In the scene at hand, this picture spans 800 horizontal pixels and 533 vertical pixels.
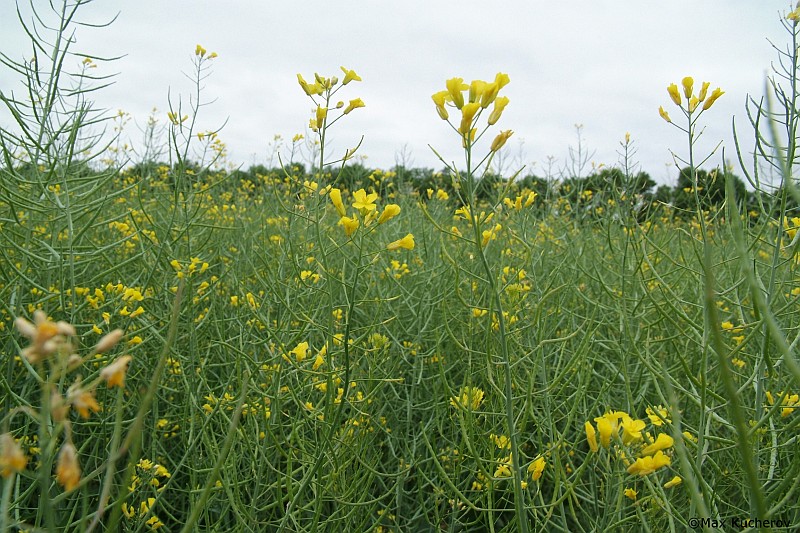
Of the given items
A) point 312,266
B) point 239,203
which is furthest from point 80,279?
point 239,203

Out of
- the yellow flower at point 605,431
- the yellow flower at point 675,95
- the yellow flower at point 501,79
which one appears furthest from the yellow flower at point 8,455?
the yellow flower at point 675,95

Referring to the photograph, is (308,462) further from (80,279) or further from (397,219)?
(397,219)

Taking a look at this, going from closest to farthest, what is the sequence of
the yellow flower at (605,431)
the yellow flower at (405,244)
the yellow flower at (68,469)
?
the yellow flower at (68,469)
the yellow flower at (605,431)
the yellow flower at (405,244)

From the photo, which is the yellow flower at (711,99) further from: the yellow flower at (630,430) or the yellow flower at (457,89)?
the yellow flower at (630,430)

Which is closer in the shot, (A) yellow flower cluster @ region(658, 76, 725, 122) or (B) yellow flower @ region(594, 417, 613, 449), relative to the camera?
(B) yellow flower @ region(594, 417, 613, 449)

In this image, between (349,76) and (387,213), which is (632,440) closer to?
(387,213)

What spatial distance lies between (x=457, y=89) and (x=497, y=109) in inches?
4.0

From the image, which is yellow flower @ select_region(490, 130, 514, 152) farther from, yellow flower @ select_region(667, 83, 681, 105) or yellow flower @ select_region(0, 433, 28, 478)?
yellow flower @ select_region(0, 433, 28, 478)

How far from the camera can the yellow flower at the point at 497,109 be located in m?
1.19

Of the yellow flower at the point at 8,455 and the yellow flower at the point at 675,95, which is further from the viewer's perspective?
the yellow flower at the point at 675,95

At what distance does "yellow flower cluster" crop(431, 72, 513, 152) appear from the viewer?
1137mm

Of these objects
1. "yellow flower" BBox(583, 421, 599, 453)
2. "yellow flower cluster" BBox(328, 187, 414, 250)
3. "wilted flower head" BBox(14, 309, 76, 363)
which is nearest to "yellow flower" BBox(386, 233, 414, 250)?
"yellow flower cluster" BBox(328, 187, 414, 250)

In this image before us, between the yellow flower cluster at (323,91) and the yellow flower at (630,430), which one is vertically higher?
the yellow flower cluster at (323,91)

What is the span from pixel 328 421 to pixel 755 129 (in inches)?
54.6
